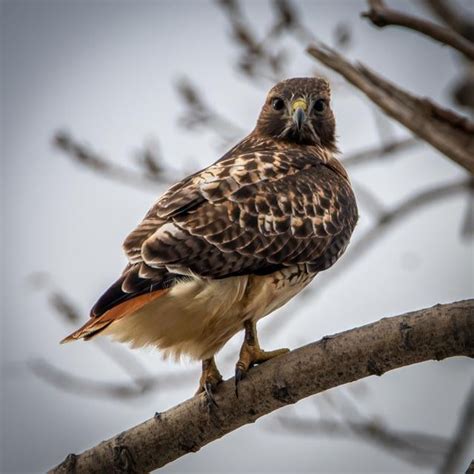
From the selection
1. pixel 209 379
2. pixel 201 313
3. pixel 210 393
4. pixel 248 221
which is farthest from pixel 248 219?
pixel 210 393

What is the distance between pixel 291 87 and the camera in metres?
6.34

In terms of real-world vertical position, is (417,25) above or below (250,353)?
above

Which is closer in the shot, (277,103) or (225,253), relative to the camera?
(225,253)

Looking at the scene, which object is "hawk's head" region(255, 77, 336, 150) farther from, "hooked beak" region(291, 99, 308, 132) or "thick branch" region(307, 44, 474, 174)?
"thick branch" region(307, 44, 474, 174)

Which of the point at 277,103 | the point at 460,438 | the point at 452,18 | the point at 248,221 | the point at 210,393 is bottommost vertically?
the point at 460,438

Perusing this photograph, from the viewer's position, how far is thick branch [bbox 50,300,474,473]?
12.7 ft

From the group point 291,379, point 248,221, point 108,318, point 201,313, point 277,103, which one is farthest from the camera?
point 277,103

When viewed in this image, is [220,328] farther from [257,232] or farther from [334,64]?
[334,64]

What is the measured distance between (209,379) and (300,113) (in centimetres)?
198

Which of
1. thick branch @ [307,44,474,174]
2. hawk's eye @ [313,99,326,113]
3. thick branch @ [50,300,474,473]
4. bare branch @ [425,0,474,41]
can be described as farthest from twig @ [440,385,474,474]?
hawk's eye @ [313,99,326,113]

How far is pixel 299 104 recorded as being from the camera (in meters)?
6.26

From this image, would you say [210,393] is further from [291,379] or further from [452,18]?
[452,18]

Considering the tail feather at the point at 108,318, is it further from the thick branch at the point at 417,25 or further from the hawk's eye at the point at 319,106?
the hawk's eye at the point at 319,106

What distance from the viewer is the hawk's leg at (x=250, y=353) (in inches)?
187
